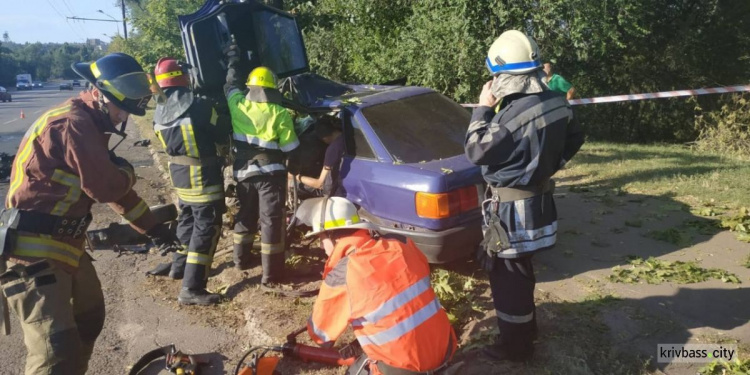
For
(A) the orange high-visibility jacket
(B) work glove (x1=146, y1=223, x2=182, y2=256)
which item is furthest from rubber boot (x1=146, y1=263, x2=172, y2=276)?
(A) the orange high-visibility jacket

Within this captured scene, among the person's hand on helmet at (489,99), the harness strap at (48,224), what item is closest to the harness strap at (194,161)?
the harness strap at (48,224)

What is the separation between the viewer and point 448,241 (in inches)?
161

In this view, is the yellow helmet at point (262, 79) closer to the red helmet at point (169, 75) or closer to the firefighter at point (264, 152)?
the firefighter at point (264, 152)

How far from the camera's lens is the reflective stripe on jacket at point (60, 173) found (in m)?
2.75

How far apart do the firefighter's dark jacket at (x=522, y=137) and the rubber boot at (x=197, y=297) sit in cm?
268

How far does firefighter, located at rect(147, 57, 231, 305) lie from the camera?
457 centimetres

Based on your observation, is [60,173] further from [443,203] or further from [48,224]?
[443,203]

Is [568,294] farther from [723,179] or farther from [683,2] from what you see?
[683,2]

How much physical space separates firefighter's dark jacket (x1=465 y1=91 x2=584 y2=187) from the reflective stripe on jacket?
1.96 meters

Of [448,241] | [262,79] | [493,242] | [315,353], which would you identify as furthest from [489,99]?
[262,79]

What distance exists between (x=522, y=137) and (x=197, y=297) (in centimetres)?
305

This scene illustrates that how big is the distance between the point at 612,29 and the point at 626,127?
7459 mm

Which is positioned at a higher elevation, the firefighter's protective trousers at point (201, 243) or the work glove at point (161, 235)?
the work glove at point (161, 235)

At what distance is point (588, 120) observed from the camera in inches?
647
